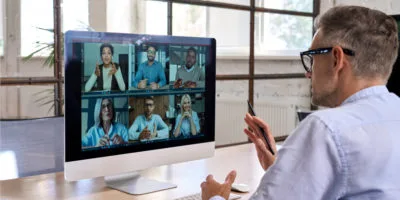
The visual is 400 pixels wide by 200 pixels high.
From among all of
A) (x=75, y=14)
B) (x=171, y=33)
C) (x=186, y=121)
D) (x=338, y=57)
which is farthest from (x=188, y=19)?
(x=338, y=57)

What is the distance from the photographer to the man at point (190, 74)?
1.68 m

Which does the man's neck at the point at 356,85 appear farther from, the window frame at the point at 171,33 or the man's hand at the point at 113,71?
the window frame at the point at 171,33

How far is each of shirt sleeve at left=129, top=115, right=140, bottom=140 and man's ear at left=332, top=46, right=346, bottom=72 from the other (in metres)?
0.69

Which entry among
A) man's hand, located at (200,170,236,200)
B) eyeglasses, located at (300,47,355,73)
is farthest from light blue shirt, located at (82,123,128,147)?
eyeglasses, located at (300,47,355,73)

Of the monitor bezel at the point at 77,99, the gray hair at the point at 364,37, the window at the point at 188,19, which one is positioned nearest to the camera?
the gray hair at the point at 364,37

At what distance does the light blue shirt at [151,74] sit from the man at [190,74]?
7 centimetres

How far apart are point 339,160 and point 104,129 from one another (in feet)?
2.54

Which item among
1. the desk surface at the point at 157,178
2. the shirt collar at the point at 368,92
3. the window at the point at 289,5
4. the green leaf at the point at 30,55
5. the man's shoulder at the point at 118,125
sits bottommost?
the desk surface at the point at 157,178

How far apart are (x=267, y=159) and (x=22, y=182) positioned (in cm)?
81

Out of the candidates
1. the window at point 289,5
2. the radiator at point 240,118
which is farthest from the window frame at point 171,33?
the radiator at point 240,118

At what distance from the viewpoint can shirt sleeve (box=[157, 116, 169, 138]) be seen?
163cm

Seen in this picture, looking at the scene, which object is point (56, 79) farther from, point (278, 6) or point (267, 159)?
point (278, 6)

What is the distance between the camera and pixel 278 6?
3.44 metres

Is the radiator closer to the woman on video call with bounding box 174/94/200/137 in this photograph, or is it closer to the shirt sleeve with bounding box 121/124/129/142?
the woman on video call with bounding box 174/94/200/137
